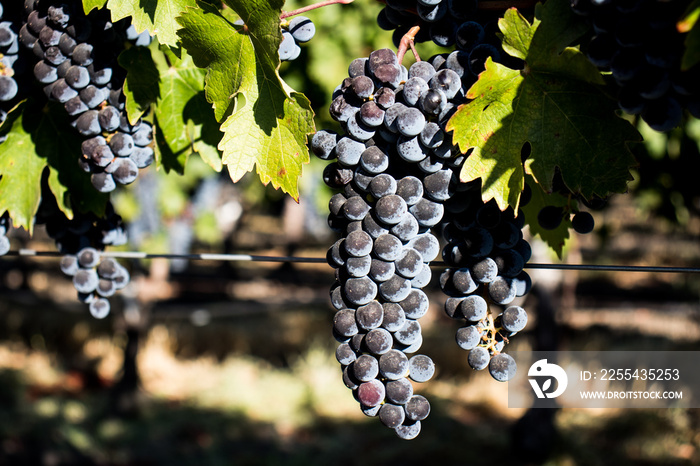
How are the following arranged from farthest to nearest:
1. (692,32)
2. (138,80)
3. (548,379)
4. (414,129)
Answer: (548,379) → (138,80) → (414,129) → (692,32)

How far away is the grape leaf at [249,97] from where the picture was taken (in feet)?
2.70

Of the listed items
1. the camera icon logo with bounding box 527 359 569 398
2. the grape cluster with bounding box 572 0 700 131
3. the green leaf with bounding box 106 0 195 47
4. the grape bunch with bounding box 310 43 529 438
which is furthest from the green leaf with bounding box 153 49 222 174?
the camera icon logo with bounding box 527 359 569 398

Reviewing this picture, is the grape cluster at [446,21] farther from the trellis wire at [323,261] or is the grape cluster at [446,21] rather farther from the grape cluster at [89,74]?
the grape cluster at [89,74]

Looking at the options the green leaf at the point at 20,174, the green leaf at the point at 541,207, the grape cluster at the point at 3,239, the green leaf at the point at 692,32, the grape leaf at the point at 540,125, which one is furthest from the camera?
the grape cluster at the point at 3,239

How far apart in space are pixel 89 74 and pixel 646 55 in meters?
0.84

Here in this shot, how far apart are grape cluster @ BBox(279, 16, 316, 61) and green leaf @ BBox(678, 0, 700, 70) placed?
1.75ft

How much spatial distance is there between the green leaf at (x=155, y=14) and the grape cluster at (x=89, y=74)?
11cm

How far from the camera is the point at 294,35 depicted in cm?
93

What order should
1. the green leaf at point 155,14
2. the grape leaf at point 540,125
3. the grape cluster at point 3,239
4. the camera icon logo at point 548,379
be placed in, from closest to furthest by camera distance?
1. the grape leaf at point 540,125
2. the green leaf at point 155,14
3. the grape cluster at point 3,239
4. the camera icon logo at point 548,379

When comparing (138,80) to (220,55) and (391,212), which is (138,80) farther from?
(391,212)

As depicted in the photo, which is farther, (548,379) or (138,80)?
(548,379)

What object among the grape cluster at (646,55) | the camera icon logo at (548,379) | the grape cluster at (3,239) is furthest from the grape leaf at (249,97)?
the camera icon logo at (548,379)

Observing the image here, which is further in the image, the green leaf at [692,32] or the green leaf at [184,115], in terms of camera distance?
the green leaf at [184,115]

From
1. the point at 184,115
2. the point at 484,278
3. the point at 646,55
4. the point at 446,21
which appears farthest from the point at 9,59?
the point at 646,55
